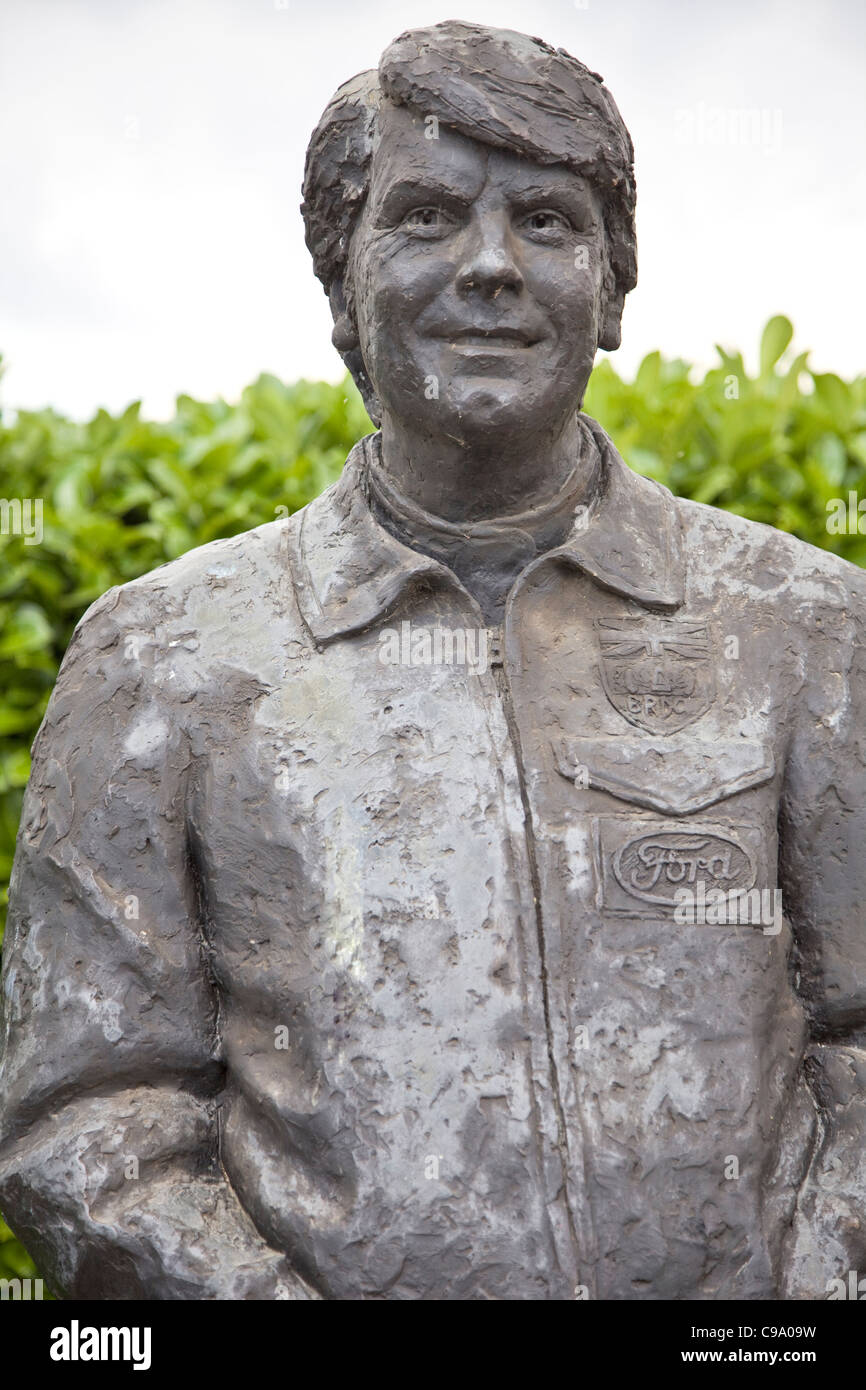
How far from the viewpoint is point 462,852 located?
3.02 meters

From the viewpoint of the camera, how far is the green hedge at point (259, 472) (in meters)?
5.45

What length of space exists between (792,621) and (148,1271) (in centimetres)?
149

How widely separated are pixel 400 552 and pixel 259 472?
245cm

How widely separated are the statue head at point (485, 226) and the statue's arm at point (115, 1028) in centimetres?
71

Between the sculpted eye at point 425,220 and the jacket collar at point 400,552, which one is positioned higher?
the sculpted eye at point 425,220

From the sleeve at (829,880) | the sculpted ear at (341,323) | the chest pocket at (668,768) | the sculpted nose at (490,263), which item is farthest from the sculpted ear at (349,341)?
the sleeve at (829,880)

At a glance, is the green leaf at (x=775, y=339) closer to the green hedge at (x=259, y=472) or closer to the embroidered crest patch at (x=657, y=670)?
the green hedge at (x=259, y=472)

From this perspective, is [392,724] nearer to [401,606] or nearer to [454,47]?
[401,606]

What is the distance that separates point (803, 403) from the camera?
5.59 m

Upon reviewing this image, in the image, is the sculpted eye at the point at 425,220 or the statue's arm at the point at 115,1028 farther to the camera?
the sculpted eye at the point at 425,220

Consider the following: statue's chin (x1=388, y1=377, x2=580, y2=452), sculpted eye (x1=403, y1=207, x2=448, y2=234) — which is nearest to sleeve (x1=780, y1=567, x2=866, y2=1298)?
statue's chin (x1=388, y1=377, x2=580, y2=452)

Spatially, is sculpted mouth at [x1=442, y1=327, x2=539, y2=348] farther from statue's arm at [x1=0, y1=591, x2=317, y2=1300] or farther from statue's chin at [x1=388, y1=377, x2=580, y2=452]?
statue's arm at [x1=0, y1=591, x2=317, y2=1300]

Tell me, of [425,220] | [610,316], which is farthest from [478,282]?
[610,316]

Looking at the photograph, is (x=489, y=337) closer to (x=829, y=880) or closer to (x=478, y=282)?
(x=478, y=282)
